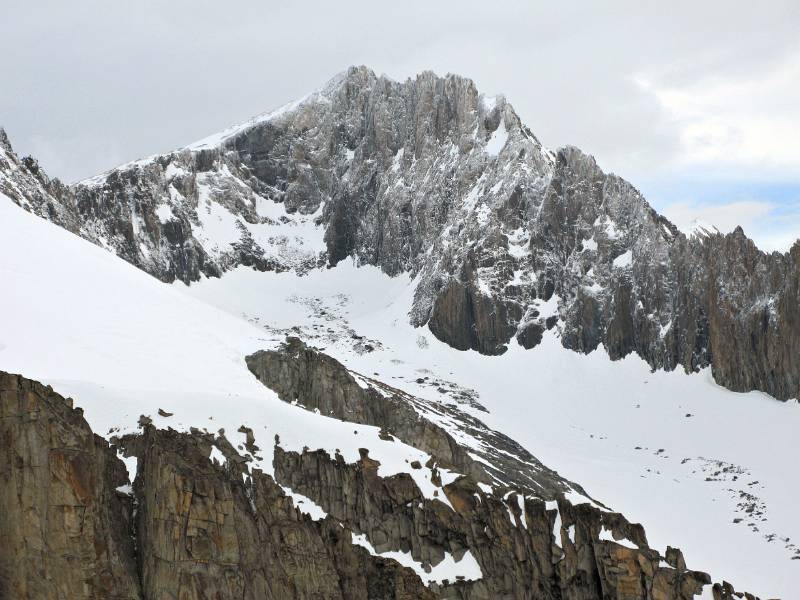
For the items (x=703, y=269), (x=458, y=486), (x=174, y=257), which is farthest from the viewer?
(x=174, y=257)

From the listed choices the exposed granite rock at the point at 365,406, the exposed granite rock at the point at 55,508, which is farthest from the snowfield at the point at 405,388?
the exposed granite rock at the point at 55,508

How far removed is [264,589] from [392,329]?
121509 millimetres

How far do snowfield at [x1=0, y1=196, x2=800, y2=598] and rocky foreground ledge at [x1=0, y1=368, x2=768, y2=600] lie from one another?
5.14 feet

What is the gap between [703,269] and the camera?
525 feet

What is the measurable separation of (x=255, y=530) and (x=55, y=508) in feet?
37.4

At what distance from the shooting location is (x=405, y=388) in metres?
140

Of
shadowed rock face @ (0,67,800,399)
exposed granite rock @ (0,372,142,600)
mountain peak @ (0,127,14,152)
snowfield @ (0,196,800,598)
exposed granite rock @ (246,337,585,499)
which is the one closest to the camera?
exposed granite rock @ (0,372,142,600)

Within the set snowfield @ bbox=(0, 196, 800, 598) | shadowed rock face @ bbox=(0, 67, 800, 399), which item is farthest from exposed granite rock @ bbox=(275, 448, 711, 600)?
shadowed rock face @ bbox=(0, 67, 800, 399)

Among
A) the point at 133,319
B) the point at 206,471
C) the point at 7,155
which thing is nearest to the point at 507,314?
the point at 7,155

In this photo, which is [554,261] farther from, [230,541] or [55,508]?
[55,508]

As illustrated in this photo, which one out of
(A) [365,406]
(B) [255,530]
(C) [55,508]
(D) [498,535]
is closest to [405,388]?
(A) [365,406]

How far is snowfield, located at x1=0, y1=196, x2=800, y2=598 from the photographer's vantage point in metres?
66.5

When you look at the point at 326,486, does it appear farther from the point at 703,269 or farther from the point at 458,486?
the point at 703,269

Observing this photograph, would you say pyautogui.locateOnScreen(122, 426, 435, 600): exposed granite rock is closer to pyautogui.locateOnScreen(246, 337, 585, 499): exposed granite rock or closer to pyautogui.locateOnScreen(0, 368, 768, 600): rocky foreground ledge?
pyautogui.locateOnScreen(0, 368, 768, 600): rocky foreground ledge
